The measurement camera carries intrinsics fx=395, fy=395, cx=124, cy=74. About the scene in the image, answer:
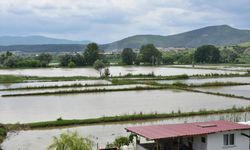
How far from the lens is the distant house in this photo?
13.2 meters

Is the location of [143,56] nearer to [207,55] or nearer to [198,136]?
[207,55]

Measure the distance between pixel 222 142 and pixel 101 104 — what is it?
15.6 m

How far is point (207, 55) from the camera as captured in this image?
9319cm

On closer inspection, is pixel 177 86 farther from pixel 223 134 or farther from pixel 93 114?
pixel 223 134

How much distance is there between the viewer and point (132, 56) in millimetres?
88562

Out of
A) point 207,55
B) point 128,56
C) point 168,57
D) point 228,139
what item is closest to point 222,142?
point 228,139

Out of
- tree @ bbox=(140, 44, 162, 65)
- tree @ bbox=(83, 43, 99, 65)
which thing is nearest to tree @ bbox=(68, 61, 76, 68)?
tree @ bbox=(83, 43, 99, 65)

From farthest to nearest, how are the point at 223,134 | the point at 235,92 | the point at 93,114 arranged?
the point at 235,92 → the point at 93,114 → the point at 223,134

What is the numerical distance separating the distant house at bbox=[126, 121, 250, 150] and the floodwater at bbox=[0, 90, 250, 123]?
1028 centimetres

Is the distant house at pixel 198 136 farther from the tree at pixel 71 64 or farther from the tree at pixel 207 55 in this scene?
the tree at pixel 207 55

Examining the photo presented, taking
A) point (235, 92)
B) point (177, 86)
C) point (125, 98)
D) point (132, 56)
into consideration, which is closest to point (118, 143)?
point (125, 98)

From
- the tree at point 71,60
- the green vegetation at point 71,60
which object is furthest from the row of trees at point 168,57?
the green vegetation at point 71,60

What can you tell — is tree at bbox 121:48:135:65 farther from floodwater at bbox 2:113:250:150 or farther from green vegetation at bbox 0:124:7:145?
green vegetation at bbox 0:124:7:145

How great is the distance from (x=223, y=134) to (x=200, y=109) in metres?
12.1
